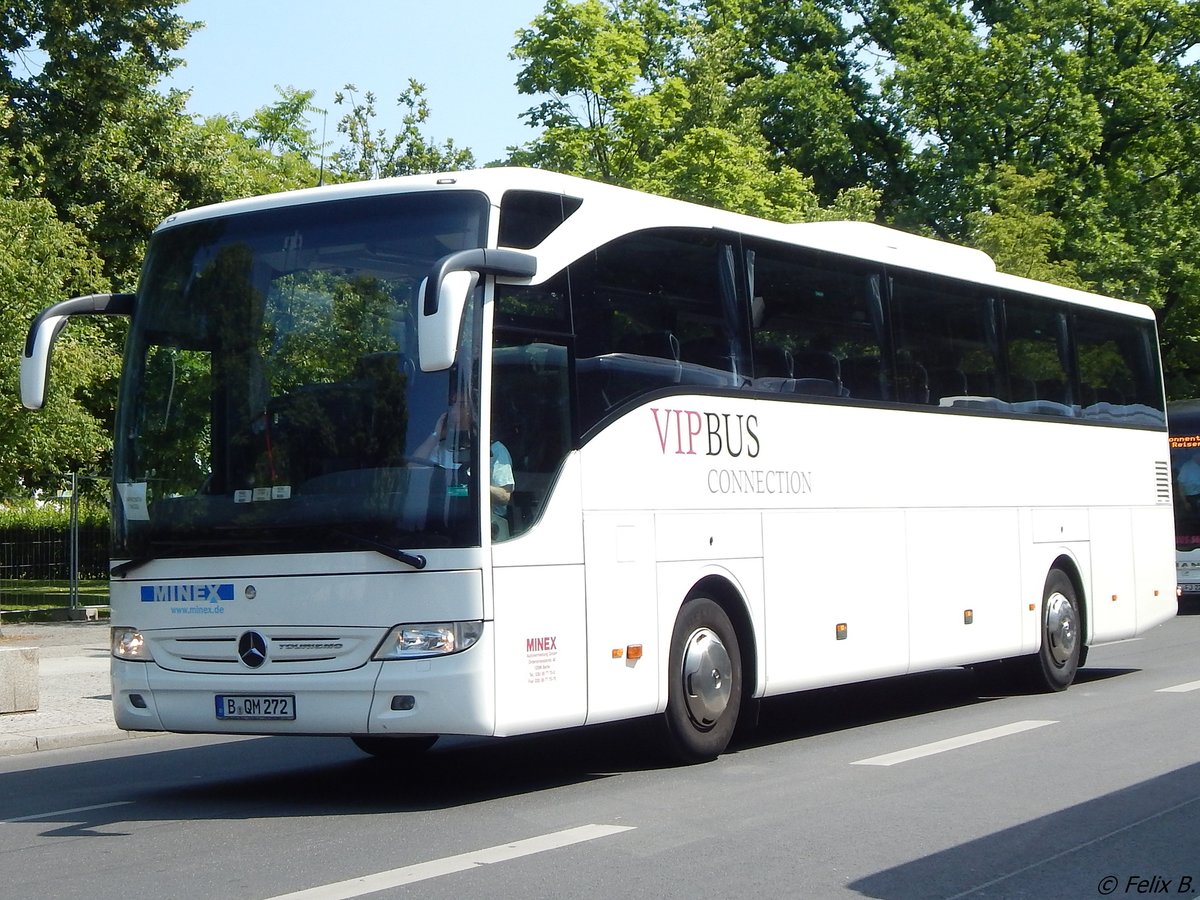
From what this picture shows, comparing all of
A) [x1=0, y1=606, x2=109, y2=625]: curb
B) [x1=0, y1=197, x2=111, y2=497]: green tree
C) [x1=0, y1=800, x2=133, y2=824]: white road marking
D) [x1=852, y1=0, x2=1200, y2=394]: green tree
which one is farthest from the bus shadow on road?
[x1=852, y1=0, x2=1200, y2=394]: green tree

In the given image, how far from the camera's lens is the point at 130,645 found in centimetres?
940

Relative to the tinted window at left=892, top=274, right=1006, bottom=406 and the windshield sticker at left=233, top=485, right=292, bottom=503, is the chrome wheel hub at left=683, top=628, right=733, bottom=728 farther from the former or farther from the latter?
the tinted window at left=892, top=274, right=1006, bottom=406

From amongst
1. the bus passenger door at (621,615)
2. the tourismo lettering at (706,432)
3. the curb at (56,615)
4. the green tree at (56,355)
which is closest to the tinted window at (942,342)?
the tourismo lettering at (706,432)

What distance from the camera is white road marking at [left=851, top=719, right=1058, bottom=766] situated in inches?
403

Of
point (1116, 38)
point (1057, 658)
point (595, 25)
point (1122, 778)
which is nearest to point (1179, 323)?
point (1116, 38)

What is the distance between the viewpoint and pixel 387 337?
343 inches

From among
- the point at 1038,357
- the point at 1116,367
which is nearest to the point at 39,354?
the point at 1038,357

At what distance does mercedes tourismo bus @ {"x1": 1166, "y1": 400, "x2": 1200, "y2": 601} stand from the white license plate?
76.5 ft

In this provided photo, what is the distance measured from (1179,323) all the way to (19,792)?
37.5 meters

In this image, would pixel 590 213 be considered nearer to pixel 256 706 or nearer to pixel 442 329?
pixel 442 329

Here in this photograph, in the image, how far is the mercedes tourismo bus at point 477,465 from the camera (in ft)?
28.0

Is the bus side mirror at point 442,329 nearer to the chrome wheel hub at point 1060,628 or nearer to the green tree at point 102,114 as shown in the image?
the chrome wheel hub at point 1060,628

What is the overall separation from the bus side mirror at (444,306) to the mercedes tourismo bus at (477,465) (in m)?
0.02

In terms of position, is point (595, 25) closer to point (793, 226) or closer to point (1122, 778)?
point (793, 226)
